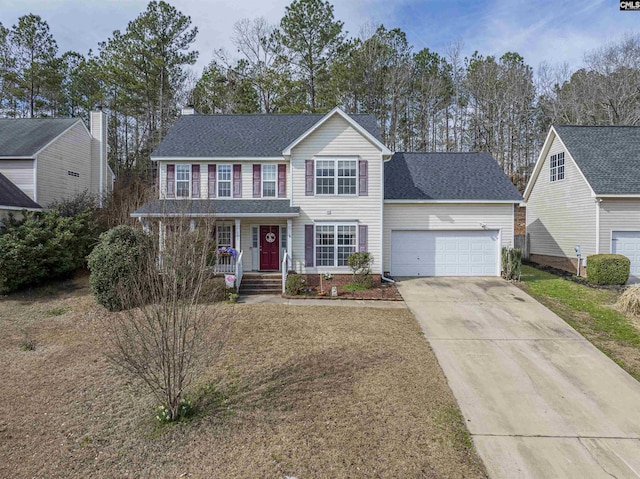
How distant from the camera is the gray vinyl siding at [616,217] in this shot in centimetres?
1491

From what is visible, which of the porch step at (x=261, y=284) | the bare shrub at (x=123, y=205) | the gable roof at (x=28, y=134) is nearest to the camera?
the porch step at (x=261, y=284)

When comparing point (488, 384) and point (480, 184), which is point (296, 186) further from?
point (488, 384)

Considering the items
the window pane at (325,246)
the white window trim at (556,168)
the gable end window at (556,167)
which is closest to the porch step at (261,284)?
the window pane at (325,246)

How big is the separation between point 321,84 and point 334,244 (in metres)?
17.8

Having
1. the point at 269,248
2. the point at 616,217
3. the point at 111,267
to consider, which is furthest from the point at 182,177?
the point at 616,217

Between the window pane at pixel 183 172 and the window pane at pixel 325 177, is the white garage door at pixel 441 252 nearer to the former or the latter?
the window pane at pixel 325 177

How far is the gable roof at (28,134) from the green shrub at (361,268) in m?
16.7

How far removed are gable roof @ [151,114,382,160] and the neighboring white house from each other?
55 mm

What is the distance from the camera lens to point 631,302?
414 inches

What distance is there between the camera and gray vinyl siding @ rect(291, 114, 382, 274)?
14.5 meters

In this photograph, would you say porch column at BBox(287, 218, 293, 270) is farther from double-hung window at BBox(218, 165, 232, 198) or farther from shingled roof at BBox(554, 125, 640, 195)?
shingled roof at BBox(554, 125, 640, 195)

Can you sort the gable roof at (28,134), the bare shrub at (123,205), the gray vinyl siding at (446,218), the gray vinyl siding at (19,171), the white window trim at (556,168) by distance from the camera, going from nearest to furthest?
the bare shrub at (123,205)
the gray vinyl siding at (446,218)
the white window trim at (556,168)
the gray vinyl siding at (19,171)
the gable roof at (28,134)

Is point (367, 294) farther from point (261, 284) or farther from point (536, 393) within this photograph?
point (536, 393)

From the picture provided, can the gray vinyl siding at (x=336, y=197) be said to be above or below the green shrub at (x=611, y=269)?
above
